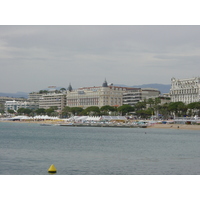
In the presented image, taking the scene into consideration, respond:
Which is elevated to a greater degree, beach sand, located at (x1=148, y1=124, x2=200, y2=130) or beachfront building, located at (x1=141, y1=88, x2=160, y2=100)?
beachfront building, located at (x1=141, y1=88, x2=160, y2=100)

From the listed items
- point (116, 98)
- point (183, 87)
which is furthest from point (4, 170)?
point (116, 98)

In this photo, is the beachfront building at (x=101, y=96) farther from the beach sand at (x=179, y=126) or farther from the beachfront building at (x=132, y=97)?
the beach sand at (x=179, y=126)

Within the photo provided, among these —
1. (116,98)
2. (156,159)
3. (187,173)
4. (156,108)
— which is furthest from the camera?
(116,98)

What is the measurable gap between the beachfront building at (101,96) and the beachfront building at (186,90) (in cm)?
2394

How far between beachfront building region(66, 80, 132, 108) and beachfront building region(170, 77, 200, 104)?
23.9 m

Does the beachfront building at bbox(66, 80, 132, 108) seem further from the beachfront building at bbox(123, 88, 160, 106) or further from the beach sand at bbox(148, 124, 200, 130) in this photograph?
the beach sand at bbox(148, 124, 200, 130)

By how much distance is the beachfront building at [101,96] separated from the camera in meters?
161

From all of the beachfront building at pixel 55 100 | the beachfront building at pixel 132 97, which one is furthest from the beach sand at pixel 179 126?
the beachfront building at pixel 55 100

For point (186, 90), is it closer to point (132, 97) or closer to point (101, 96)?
point (132, 97)

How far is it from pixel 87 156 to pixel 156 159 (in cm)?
495

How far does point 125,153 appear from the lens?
35250mm

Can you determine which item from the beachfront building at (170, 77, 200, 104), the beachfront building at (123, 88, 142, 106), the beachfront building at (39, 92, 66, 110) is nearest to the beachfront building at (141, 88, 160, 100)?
the beachfront building at (123, 88, 142, 106)

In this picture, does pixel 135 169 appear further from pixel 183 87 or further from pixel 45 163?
pixel 183 87

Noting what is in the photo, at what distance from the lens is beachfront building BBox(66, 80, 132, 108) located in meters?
161
